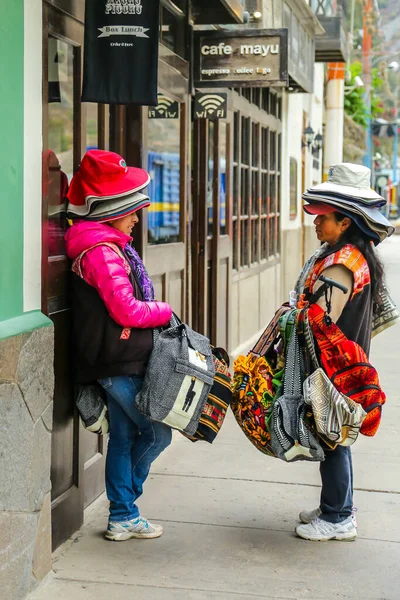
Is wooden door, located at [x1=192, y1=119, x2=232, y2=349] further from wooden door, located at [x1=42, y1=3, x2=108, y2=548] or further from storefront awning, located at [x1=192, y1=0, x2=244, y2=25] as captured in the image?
wooden door, located at [x1=42, y1=3, x2=108, y2=548]

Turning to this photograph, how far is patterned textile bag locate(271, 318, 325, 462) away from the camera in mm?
4602

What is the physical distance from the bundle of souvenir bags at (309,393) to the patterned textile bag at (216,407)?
0.08 meters

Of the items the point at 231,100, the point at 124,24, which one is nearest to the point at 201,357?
the point at 124,24

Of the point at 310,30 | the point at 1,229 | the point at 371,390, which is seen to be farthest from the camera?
the point at 310,30

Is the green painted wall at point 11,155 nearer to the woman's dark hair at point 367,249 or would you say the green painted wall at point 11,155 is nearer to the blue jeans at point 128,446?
the blue jeans at point 128,446

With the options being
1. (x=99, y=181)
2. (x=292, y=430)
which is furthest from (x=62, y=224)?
(x=292, y=430)

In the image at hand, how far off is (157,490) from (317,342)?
5.51ft

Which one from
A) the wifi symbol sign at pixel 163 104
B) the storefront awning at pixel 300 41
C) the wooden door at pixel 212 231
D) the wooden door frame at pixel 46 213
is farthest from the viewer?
the storefront awning at pixel 300 41

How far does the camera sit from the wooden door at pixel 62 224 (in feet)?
14.7

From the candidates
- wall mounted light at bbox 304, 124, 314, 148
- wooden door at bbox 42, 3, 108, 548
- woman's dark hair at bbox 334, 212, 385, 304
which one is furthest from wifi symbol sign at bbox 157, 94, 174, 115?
wall mounted light at bbox 304, 124, 314, 148

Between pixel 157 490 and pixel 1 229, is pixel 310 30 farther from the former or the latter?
pixel 1 229

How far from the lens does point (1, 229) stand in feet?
12.5

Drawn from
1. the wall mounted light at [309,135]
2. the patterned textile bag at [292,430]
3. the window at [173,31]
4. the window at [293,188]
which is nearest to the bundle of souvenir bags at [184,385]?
the patterned textile bag at [292,430]

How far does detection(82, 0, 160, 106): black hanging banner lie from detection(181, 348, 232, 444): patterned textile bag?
1.42 metres
